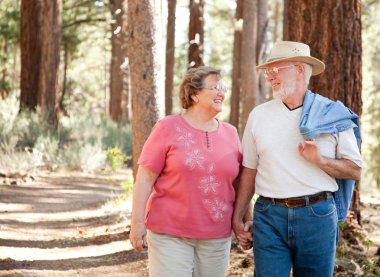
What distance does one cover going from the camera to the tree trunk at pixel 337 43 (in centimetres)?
666

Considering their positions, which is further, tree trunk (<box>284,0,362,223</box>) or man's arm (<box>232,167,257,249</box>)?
tree trunk (<box>284,0,362,223</box>)

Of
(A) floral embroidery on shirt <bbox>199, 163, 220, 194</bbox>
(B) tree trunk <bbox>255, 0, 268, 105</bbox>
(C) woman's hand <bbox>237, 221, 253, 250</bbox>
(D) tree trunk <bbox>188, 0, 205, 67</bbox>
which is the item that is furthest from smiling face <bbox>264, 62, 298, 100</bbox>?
(D) tree trunk <bbox>188, 0, 205, 67</bbox>

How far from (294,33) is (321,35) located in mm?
329

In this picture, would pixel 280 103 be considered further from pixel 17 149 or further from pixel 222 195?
pixel 17 149

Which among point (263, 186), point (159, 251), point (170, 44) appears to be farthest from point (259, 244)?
point (170, 44)

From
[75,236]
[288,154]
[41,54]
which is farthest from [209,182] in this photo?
[41,54]

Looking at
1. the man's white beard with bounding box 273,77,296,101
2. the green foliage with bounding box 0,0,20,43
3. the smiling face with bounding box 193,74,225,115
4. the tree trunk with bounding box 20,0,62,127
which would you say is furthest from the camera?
the green foliage with bounding box 0,0,20,43

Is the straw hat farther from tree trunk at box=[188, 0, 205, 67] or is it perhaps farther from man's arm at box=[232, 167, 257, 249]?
tree trunk at box=[188, 0, 205, 67]

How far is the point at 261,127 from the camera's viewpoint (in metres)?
3.80

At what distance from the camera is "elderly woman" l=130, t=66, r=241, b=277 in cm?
389

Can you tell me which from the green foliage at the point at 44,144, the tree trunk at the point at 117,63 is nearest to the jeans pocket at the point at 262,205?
the green foliage at the point at 44,144

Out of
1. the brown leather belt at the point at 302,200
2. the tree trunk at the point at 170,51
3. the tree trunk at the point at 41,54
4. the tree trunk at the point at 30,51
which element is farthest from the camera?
the tree trunk at the point at 170,51

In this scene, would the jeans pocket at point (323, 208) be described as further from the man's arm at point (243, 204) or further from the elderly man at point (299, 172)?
the man's arm at point (243, 204)

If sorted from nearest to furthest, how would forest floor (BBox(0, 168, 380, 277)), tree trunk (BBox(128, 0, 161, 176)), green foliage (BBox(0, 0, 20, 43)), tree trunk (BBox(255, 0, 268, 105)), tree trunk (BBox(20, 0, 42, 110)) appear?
forest floor (BBox(0, 168, 380, 277)) < tree trunk (BBox(128, 0, 161, 176)) < tree trunk (BBox(255, 0, 268, 105)) < tree trunk (BBox(20, 0, 42, 110)) < green foliage (BBox(0, 0, 20, 43))
